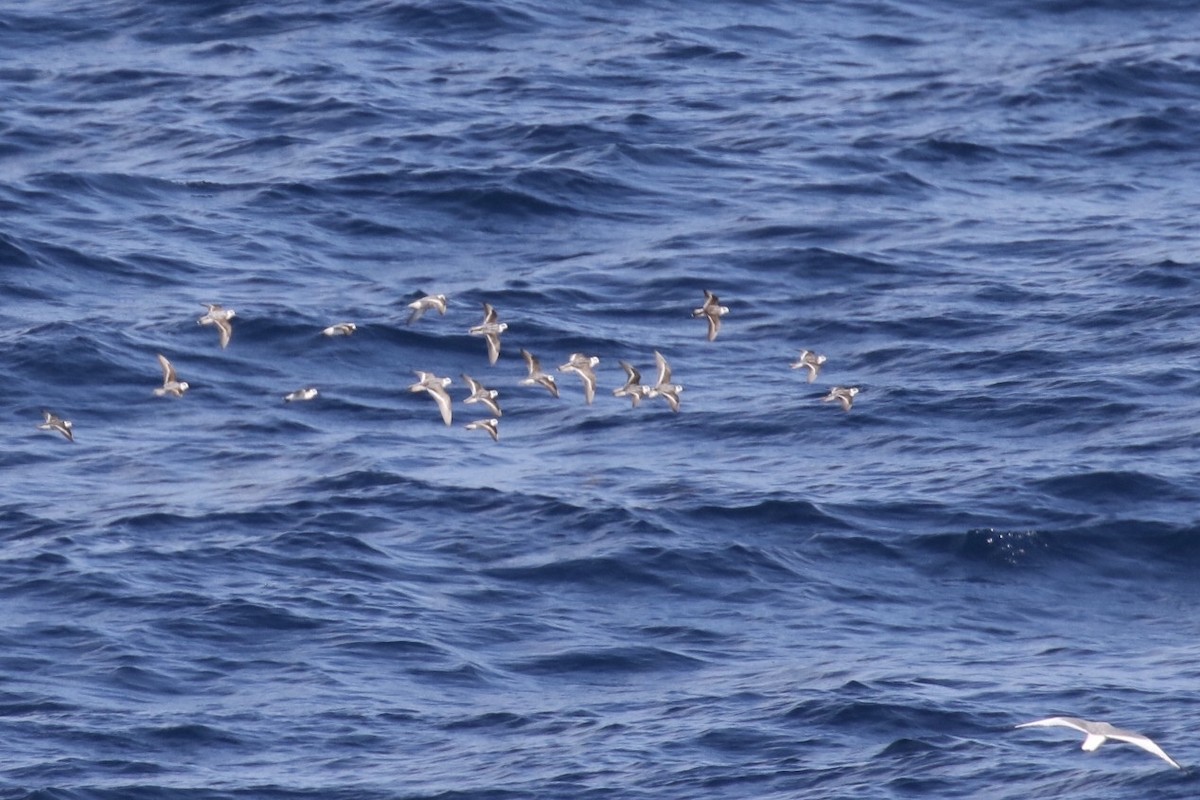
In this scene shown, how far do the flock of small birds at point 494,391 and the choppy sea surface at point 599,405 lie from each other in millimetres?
690

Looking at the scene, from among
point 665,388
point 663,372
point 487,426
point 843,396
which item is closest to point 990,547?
point 843,396

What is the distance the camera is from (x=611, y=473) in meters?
35.9

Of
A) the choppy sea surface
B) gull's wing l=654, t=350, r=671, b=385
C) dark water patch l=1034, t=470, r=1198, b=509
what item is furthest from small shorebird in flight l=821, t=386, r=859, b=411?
dark water patch l=1034, t=470, r=1198, b=509

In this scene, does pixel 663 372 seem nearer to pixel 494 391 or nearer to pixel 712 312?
pixel 712 312

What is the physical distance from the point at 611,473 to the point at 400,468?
281cm

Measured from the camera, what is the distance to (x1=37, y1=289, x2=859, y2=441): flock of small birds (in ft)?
112

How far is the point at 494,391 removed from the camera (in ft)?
117

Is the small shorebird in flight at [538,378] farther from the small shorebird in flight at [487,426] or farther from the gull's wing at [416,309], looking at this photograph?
the gull's wing at [416,309]

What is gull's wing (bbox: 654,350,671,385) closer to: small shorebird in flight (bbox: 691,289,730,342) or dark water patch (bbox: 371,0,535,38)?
small shorebird in flight (bbox: 691,289,730,342)

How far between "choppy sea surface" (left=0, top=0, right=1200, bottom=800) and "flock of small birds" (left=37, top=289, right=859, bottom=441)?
0.69 meters

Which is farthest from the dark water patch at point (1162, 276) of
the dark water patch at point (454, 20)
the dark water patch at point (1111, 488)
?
the dark water patch at point (454, 20)

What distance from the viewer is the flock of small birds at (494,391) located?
3406 cm

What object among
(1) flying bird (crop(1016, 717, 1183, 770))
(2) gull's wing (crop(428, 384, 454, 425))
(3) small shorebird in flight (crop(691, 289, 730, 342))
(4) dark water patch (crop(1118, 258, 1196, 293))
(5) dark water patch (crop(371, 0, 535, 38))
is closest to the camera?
(1) flying bird (crop(1016, 717, 1183, 770))

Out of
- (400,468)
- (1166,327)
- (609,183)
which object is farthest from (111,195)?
(1166,327)
